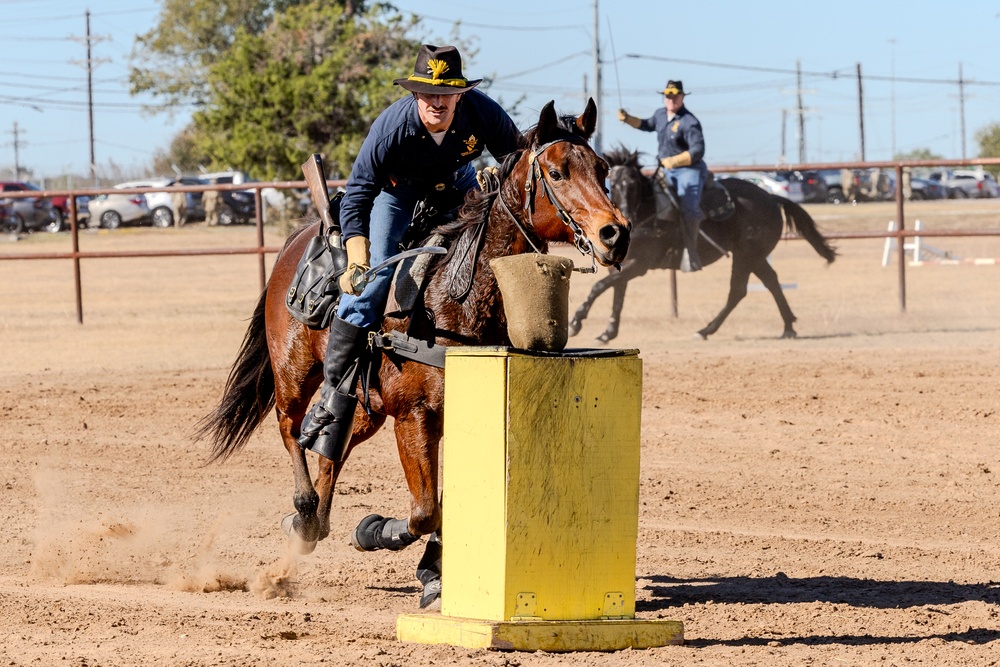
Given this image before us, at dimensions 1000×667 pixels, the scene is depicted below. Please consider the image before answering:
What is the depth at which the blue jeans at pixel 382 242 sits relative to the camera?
547 cm

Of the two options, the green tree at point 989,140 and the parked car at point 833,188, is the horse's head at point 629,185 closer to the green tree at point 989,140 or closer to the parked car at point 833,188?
the parked car at point 833,188

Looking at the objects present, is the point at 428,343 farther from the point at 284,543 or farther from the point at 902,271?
the point at 902,271

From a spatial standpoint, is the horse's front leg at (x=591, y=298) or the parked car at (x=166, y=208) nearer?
the horse's front leg at (x=591, y=298)

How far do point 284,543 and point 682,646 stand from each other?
2493mm

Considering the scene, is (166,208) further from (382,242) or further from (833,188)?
(382,242)

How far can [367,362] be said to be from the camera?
5.59 m

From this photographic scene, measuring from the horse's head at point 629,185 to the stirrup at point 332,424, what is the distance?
839 centimetres

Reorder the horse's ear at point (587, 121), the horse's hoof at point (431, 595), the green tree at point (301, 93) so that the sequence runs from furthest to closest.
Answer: the green tree at point (301, 93), the horse's hoof at point (431, 595), the horse's ear at point (587, 121)

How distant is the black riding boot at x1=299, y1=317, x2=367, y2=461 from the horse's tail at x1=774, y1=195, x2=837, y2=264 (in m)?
10.0

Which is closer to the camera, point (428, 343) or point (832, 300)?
point (428, 343)

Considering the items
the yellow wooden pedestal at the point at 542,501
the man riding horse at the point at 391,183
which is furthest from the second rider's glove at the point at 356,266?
the yellow wooden pedestal at the point at 542,501

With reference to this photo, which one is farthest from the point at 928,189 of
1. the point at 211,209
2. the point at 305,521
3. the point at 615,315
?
the point at 305,521

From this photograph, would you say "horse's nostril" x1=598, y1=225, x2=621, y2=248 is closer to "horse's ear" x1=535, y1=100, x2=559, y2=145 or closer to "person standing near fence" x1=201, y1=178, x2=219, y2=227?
"horse's ear" x1=535, y1=100, x2=559, y2=145

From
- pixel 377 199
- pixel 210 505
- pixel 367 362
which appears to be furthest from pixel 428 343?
pixel 210 505
